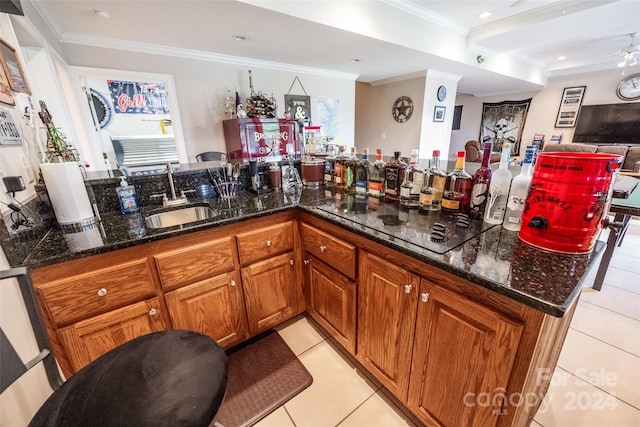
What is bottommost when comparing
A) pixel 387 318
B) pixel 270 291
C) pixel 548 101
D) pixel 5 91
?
pixel 270 291

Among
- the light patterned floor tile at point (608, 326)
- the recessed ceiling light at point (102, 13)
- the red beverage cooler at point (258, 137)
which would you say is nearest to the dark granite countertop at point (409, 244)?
the light patterned floor tile at point (608, 326)

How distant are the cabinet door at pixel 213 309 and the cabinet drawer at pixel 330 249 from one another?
444 millimetres

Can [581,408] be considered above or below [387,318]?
below

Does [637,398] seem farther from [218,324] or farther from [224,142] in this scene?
[224,142]

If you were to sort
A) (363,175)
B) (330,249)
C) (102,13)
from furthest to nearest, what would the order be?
(102,13) → (363,175) → (330,249)

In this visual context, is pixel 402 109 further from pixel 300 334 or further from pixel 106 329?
pixel 106 329

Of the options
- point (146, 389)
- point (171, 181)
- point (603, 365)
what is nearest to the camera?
point (146, 389)

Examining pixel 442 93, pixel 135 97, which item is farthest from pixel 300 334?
pixel 135 97

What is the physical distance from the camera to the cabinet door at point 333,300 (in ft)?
4.25

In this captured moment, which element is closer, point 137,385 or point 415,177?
point 137,385

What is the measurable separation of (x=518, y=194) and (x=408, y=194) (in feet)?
1.57

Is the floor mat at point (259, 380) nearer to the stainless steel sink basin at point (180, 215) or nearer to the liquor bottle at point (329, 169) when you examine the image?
the stainless steel sink basin at point (180, 215)

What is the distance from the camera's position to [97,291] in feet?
3.27

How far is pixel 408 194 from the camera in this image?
1.35 m
